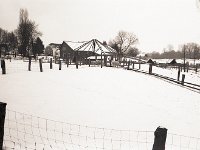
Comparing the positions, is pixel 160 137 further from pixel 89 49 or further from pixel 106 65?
pixel 89 49

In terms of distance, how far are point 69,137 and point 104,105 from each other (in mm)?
3263

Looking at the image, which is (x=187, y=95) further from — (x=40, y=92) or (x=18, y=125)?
(x=18, y=125)

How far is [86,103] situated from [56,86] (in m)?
2.69

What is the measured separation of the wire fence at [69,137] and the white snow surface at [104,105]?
1.40ft

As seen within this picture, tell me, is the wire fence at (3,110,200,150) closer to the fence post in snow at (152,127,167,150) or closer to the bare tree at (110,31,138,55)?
the fence post in snow at (152,127,167,150)

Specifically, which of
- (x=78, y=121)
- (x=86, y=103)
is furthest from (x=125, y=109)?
(x=78, y=121)

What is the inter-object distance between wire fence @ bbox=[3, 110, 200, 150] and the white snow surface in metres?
0.43

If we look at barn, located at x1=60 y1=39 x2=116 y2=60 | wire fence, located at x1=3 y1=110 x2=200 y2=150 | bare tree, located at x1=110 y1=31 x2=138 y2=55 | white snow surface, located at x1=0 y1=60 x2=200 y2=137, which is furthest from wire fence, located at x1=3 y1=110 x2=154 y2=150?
bare tree, located at x1=110 y1=31 x2=138 y2=55

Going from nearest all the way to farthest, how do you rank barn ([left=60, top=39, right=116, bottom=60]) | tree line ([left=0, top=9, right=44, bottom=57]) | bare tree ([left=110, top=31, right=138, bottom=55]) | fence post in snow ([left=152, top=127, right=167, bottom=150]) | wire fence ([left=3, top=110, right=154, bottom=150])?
1. fence post in snow ([left=152, top=127, right=167, bottom=150])
2. wire fence ([left=3, top=110, right=154, bottom=150])
3. tree line ([left=0, top=9, right=44, bottom=57])
4. barn ([left=60, top=39, right=116, bottom=60])
5. bare tree ([left=110, top=31, right=138, bottom=55])

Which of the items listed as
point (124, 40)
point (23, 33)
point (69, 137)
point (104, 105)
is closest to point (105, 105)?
point (104, 105)

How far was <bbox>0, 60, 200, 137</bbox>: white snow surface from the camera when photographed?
782 cm

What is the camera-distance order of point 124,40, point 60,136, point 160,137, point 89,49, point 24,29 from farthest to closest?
point 124,40 → point 89,49 → point 24,29 → point 60,136 → point 160,137

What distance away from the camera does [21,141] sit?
570cm

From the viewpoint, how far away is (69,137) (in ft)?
20.8
